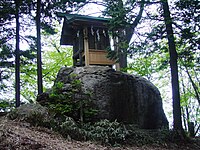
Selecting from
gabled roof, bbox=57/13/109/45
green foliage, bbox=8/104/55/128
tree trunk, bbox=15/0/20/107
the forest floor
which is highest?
gabled roof, bbox=57/13/109/45

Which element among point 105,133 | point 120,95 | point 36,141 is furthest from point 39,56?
point 36,141

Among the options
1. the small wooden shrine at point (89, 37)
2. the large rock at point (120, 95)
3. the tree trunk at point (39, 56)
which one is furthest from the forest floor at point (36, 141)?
the small wooden shrine at point (89, 37)

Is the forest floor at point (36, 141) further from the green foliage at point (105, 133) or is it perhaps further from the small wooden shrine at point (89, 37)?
the small wooden shrine at point (89, 37)

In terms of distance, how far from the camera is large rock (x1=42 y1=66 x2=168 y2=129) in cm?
829

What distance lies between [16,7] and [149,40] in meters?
7.14

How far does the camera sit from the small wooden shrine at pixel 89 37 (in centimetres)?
1289

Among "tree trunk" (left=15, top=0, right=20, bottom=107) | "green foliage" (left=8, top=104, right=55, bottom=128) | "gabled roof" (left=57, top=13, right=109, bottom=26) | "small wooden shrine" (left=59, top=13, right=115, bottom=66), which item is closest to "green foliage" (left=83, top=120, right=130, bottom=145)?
"green foliage" (left=8, top=104, right=55, bottom=128)

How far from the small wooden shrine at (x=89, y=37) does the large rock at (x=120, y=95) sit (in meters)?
3.73

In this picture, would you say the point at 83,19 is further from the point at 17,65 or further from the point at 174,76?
the point at 174,76

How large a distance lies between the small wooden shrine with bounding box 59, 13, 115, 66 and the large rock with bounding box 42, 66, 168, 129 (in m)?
3.73

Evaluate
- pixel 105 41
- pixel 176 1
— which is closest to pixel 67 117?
pixel 176 1

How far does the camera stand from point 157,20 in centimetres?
862

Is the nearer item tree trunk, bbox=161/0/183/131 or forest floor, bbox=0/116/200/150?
forest floor, bbox=0/116/200/150

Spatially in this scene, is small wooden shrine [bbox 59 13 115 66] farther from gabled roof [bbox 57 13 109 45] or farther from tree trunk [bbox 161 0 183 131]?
tree trunk [bbox 161 0 183 131]
